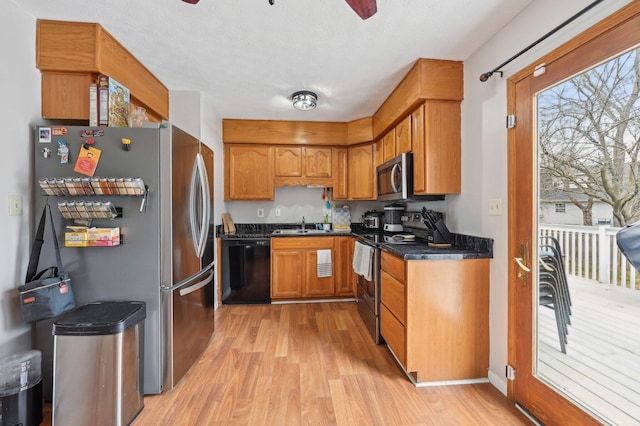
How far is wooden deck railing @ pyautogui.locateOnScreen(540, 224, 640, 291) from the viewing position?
1121 mm

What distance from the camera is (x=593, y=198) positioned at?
1.27m

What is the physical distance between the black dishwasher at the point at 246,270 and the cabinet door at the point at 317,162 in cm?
116

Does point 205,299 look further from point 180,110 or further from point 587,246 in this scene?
point 587,246

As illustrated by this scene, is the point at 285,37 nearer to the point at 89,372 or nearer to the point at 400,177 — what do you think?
the point at 400,177

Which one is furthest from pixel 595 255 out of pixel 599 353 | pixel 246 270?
pixel 246 270

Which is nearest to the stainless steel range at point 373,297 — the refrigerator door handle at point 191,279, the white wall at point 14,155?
the refrigerator door handle at point 191,279

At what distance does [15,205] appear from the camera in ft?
5.04

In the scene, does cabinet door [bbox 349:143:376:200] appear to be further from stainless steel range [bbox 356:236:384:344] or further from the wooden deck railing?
the wooden deck railing

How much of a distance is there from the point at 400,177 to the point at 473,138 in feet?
2.10

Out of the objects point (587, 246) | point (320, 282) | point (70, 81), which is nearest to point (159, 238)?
point (70, 81)

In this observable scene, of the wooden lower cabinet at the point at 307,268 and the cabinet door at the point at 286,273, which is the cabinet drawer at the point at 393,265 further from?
the cabinet door at the point at 286,273

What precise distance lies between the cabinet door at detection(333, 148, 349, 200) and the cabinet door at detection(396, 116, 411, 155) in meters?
1.17

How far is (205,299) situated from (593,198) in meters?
2.58

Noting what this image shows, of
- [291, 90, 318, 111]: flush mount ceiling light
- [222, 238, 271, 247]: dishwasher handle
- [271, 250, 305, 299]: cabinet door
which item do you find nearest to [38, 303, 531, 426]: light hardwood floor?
[271, 250, 305, 299]: cabinet door
